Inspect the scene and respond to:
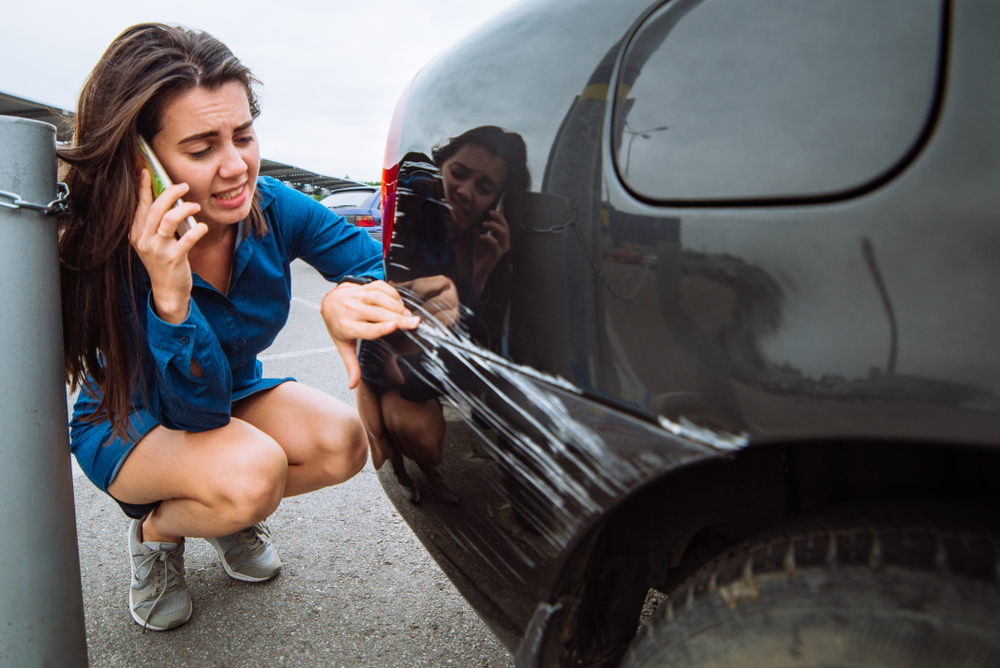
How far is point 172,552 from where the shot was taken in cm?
167

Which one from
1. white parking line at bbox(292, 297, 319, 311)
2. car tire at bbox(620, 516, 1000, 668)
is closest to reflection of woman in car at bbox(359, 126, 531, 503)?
car tire at bbox(620, 516, 1000, 668)

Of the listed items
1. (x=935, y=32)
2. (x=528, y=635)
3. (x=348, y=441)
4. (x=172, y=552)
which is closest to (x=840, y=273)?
(x=935, y=32)

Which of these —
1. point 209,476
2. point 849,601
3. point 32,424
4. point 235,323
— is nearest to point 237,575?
point 209,476

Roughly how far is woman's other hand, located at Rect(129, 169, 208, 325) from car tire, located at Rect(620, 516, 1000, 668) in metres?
1.05

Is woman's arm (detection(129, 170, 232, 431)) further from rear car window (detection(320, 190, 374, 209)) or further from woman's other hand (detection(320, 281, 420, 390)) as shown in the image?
rear car window (detection(320, 190, 374, 209))

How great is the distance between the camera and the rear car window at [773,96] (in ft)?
1.88

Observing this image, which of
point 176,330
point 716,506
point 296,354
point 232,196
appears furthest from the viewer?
point 296,354

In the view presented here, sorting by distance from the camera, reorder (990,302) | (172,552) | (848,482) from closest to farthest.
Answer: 1. (990,302)
2. (848,482)
3. (172,552)

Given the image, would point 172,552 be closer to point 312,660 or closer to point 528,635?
point 312,660

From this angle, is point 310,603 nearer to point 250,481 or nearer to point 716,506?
point 250,481

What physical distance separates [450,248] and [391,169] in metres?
0.23

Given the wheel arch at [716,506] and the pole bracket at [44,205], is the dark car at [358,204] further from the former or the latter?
the wheel arch at [716,506]

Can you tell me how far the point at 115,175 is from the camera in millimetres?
1286

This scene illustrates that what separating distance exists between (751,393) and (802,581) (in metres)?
0.20
